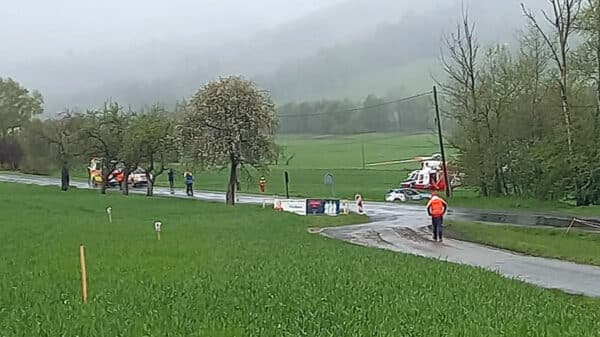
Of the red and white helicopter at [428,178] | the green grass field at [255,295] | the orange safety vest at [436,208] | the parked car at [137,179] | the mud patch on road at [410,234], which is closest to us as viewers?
the green grass field at [255,295]

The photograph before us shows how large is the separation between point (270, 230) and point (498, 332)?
2187 centimetres

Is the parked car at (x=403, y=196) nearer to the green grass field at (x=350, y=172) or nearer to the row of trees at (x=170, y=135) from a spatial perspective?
the green grass field at (x=350, y=172)

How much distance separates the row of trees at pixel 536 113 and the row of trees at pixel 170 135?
1296cm

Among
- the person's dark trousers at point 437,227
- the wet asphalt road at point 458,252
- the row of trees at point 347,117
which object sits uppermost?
the row of trees at point 347,117

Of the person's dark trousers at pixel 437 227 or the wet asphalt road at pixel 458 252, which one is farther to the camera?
the person's dark trousers at pixel 437 227

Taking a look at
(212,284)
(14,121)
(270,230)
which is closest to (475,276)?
(212,284)

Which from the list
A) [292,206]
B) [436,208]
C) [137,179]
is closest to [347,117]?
[137,179]

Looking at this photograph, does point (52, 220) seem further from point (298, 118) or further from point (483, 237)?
point (298, 118)

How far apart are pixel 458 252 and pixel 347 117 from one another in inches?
4452

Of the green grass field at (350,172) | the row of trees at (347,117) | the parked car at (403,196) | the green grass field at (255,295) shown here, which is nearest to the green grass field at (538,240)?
the green grass field at (255,295)

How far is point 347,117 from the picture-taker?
138 meters

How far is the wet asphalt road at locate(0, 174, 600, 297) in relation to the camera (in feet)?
60.3

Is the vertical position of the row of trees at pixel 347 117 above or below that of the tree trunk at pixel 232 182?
above

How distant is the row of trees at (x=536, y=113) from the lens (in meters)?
45.9
